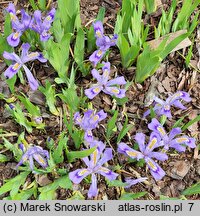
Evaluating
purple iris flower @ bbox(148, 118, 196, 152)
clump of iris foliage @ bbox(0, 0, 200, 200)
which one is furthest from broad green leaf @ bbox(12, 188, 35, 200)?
purple iris flower @ bbox(148, 118, 196, 152)

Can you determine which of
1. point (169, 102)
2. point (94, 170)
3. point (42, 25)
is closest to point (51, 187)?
point (94, 170)

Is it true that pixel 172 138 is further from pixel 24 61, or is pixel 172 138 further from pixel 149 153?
pixel 24 61

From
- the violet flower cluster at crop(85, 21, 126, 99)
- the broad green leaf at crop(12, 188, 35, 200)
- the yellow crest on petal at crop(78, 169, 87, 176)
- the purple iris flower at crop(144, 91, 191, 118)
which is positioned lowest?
the broad green leaf at crop(12, 188, 35, 200)

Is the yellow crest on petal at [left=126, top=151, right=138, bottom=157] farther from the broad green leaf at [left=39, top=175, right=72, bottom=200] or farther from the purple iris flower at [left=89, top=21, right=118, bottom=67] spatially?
the purple iris flower at [left=89, top=21, right=118, bottom=67]

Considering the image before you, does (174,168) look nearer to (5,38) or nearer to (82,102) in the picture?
(82,102)

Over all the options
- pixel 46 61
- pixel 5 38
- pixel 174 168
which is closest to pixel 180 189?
pixel 174 168

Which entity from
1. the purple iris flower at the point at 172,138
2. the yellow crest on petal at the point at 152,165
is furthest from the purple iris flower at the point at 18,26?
the yellow crest on petal at the point at 152,165
